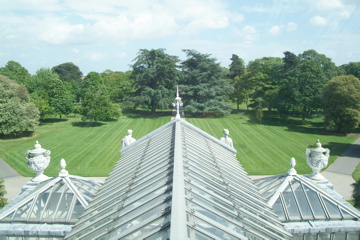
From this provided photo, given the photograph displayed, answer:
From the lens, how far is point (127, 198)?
267 inches

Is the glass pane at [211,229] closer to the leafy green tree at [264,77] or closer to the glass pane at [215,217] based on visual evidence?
the glass pane at [215,217]

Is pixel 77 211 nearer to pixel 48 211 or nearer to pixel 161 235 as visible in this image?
pixel 48 211

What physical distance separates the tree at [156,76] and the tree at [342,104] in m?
25.8

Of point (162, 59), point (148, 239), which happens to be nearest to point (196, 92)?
point (162, 59)

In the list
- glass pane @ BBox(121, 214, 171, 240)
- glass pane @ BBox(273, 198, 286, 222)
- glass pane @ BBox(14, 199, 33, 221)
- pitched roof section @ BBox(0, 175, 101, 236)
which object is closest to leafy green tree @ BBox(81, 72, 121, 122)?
pitched roof section @ BBox(0, 175, 101, 236)

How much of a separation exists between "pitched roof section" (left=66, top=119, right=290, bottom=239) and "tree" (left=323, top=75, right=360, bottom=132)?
115 ft

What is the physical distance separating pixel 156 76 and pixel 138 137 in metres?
17.3

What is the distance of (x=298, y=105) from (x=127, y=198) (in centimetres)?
4459

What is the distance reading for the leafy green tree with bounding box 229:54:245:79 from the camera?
77.2 meters

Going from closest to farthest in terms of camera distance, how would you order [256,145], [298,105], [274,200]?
[274,200]
[256,145]
[298,105]

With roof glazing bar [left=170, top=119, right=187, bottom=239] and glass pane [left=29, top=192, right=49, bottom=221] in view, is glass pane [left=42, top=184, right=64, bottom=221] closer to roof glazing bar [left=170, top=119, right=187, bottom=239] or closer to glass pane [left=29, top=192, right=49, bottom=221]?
glass pane [left=29, top=192, right=49, bottom=221]

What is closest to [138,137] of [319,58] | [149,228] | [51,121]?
[51,121]

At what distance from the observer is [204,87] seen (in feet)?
173

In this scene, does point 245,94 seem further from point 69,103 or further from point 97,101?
point 69,103
